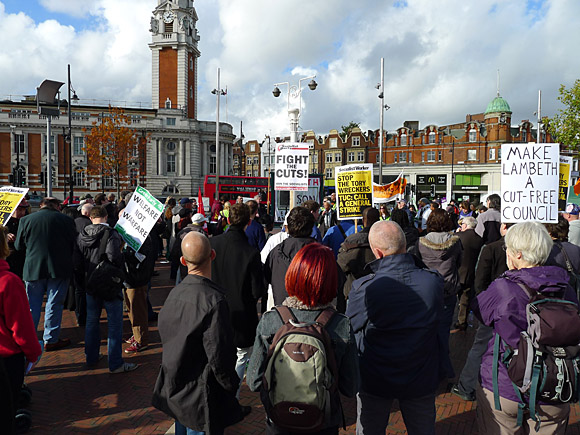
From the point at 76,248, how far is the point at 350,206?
471cm

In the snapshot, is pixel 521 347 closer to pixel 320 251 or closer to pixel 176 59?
pixel 320 251

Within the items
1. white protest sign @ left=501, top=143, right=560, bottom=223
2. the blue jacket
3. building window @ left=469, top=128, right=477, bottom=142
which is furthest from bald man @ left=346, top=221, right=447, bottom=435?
building window @ left=469, top=128, right=477, bottom=142

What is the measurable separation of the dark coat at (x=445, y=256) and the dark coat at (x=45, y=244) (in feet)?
16.3

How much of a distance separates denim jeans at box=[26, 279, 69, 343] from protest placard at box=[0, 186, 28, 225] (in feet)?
3.61

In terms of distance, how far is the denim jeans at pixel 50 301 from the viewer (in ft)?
20.0

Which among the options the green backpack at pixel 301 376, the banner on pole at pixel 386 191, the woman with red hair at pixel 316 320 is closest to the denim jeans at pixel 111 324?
the woman with red hair at pixel 316 320

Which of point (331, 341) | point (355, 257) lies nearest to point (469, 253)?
point (355, 257)

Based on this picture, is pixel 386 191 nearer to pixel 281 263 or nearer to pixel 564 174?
pixel 564 174

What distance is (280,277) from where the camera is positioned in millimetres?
4570

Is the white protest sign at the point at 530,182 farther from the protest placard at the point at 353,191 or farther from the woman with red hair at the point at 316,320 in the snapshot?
the woman with red hair at the point at 316,320

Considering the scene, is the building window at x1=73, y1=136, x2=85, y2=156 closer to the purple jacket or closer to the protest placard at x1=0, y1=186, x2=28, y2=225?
the protest placard at x1=0, y1=186, x2=28, y2=225

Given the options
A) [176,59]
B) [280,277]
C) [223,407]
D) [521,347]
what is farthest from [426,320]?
[176,59]

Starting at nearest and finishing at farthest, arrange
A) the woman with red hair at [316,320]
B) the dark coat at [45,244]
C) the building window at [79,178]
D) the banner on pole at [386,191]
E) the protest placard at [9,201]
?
the woman with red hair at [316,320]
the dark coat at [45,244]
the protest placard at [9,201]
the banner on pole at [386,191]
the building window at [79,178]

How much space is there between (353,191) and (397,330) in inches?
220
